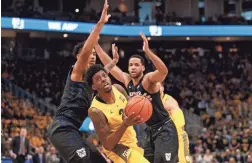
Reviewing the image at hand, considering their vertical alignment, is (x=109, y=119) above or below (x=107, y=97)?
below

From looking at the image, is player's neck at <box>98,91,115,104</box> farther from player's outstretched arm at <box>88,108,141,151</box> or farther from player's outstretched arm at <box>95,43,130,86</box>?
player's outstretched arm at <box>95,43,130,86</box>

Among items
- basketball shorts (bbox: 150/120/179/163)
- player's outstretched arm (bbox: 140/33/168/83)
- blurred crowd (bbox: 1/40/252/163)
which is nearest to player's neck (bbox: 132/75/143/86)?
player's outstretched arm (bbox: 140/33/168/83)

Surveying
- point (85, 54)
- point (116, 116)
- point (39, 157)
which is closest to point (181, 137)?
point (116, 116)

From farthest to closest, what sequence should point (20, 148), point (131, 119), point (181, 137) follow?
point (20, 148)
point (181, 137)
point (131, 119)

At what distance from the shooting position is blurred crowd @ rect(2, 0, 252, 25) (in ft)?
73.9

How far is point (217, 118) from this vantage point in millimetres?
21344

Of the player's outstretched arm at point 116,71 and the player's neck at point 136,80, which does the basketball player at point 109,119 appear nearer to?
the player's neck at point 136,80

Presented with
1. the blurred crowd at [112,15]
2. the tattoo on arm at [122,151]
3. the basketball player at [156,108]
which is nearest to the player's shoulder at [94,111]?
the tattoo on arm at [122,151]

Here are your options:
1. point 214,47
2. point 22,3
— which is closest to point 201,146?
point 22,3

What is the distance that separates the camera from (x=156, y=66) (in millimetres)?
6469

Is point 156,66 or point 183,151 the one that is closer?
point 156,66

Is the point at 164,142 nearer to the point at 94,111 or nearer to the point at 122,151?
the point at 122,151

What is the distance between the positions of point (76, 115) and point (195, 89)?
18.7 m

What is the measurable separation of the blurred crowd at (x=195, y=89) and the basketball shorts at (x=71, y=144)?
25.7 ft
